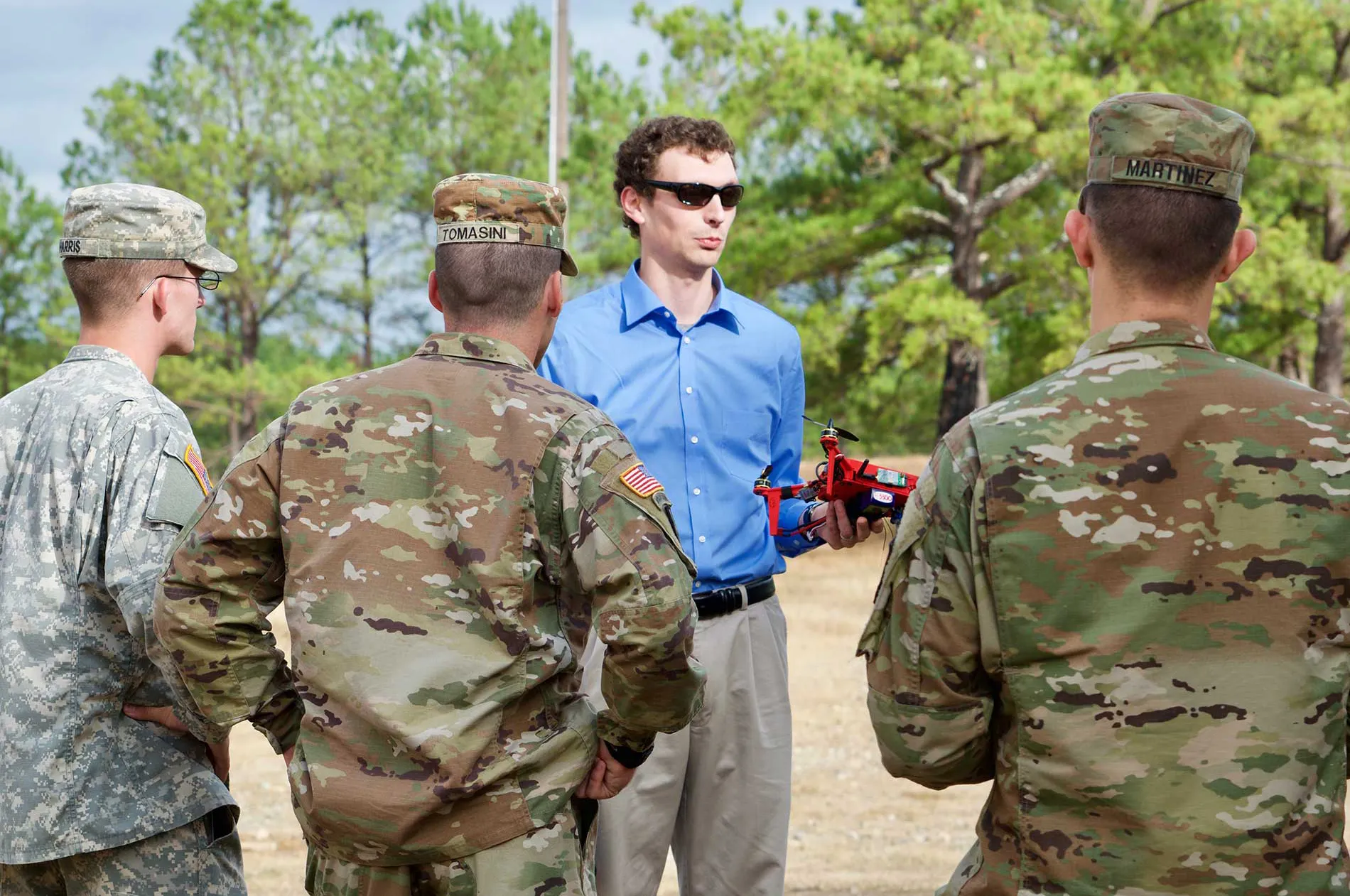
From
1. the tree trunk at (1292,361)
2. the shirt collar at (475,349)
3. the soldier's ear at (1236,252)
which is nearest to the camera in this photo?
the soldier's ear at (1236,252)

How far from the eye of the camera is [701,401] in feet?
12.7

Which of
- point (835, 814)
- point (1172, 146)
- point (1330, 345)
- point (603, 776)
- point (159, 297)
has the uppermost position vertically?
point (1172, 146)

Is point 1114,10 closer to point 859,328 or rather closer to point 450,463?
point 859,328

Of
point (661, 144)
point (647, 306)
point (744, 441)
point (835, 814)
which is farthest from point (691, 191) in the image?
point (835, 814)

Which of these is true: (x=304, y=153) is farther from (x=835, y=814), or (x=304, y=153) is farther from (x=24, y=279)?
(x=835, y=814)

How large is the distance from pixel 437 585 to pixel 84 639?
1.08m

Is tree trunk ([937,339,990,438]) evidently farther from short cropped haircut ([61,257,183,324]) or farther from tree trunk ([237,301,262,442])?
short cropped haircut ([61,257,183,324])

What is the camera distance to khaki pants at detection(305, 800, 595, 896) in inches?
97.9

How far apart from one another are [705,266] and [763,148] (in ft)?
61.2

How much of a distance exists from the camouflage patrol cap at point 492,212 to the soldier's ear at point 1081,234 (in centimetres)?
95

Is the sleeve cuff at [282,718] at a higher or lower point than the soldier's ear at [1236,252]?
lower

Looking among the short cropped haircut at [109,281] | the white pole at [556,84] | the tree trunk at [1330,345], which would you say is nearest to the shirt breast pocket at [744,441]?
the short cropped haircut at [109,281]

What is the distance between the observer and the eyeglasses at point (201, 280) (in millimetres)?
3211

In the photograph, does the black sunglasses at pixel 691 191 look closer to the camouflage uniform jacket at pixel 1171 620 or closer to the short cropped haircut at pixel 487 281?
the short cropped haircut at pixel 487 281
